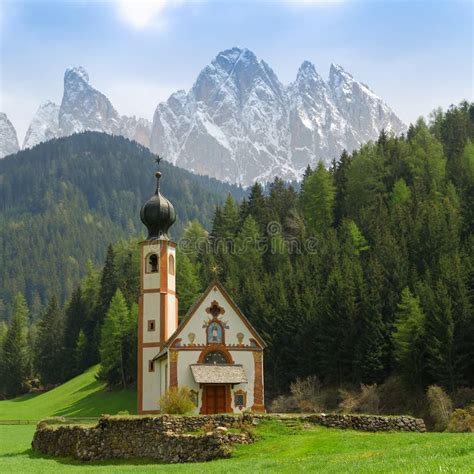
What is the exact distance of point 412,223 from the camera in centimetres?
7888

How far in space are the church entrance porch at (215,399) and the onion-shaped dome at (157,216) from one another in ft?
38.8

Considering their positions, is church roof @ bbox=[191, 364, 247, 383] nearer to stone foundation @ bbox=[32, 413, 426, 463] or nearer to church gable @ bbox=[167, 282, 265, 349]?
church gable @ bbox=[167, 282, 265, 349]

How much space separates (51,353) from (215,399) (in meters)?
61.5

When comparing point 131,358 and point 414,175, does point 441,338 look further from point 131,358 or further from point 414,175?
point 414,175

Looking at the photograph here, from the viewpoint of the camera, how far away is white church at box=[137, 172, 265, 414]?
49438 millimetres

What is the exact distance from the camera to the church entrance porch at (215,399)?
4909 centimetres

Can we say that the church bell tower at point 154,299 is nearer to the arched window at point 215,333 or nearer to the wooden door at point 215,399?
the arched window at point 215,333

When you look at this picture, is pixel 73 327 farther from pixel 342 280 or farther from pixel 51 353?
pixel 342 280

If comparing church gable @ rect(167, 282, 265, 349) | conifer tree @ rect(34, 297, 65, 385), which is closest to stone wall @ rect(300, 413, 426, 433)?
church gable @ rect(167, 282, 265, 349)

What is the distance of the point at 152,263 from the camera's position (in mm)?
55562

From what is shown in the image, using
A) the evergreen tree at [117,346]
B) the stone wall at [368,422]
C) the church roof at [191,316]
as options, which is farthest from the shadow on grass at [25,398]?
the stone wall at [368,422]

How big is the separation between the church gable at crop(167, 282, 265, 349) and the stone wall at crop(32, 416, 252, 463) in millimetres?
16632

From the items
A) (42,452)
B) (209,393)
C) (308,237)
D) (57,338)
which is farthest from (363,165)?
(42,452)

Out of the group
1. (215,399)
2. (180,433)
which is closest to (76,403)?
(215,399)
